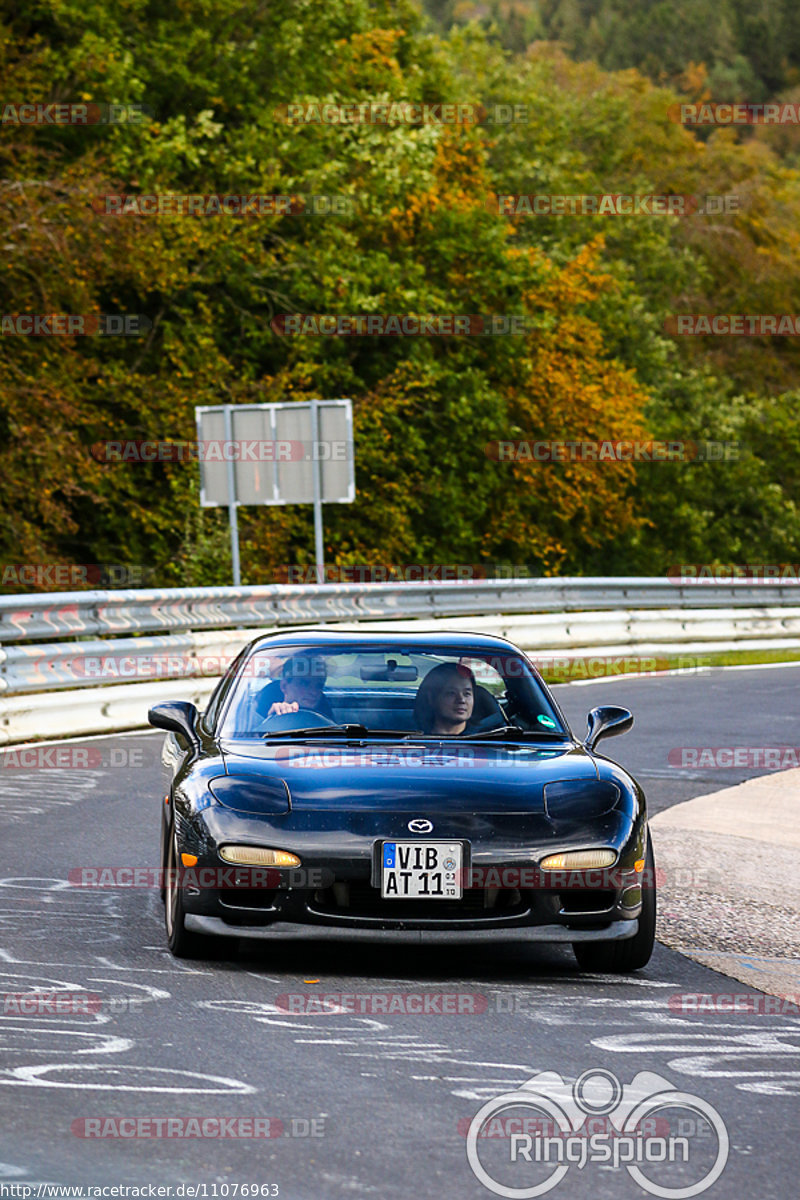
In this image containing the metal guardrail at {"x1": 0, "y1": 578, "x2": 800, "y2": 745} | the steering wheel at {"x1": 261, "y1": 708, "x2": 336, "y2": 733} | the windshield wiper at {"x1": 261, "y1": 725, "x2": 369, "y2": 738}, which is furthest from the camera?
the metal guardrail at {"x1": 0, "y1": 578, "x2": 800, "y2": 745}

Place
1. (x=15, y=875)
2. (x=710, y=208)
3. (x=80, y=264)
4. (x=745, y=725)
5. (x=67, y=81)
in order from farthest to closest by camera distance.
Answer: (x=710, y=208) → (x=67, y=81) → (x=80, y=264) → (x=745, y=725) → (x=15, y=875)

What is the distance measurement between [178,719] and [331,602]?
11.9m

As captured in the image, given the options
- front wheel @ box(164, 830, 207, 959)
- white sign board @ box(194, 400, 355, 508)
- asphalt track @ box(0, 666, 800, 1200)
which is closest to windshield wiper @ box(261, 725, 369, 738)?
front wheel @ box(164, 830, 207, 959)

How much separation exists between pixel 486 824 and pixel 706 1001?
0.91 m

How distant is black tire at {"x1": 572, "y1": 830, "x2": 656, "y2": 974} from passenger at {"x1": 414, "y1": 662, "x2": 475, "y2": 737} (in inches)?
40.6

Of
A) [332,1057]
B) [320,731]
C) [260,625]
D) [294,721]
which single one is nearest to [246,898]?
[320,731]

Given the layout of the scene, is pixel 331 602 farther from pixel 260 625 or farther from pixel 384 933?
pixel 384 933

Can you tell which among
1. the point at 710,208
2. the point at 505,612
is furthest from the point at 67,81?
the point at 710,208

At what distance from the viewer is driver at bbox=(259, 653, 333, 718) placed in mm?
7326

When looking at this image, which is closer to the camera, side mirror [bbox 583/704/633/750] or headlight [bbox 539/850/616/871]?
headlight [bbox 539/850/616/871]

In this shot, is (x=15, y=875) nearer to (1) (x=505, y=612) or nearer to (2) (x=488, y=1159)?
(2) (x=488, y=1159)

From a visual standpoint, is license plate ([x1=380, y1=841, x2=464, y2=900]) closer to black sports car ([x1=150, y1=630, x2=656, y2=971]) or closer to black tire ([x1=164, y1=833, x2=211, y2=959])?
black sports car ([x1=150, y1=630, x2=656, y2=971])

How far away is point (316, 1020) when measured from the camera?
5.63 meters

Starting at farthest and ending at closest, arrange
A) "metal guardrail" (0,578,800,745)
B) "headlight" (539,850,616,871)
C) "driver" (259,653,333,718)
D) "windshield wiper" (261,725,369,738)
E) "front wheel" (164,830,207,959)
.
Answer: "metal guardrail" (0,578,800,745)
"driver" (259,653,333,718)
"windshield wiper" (261,725,369,738)
"front wheel" (164,830,207,959)
"headlight" (539,850,616,871)
